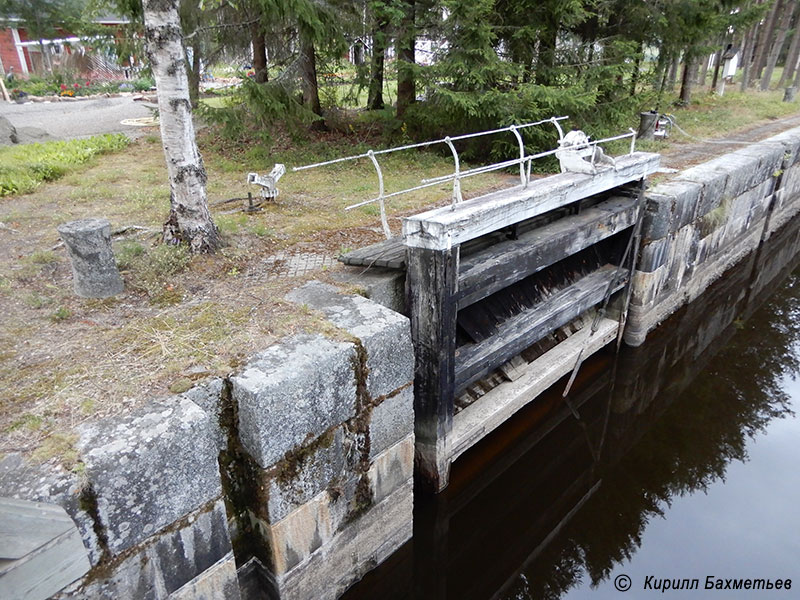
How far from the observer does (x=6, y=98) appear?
23.1 metres

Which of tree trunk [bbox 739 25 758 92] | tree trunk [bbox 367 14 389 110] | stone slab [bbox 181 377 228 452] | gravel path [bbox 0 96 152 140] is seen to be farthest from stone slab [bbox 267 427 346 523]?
tree trunk [bbox 739 25 758 92]

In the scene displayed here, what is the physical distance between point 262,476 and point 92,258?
2.64 meters

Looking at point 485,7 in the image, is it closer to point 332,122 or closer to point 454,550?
point 332,122

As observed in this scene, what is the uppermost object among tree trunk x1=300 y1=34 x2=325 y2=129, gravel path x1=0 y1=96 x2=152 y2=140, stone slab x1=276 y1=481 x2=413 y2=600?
tree trunk x1=300 y1=34 x2=325 y2=129

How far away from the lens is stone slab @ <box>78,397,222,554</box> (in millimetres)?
2691

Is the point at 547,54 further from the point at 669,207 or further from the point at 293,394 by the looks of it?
the point at 293,394

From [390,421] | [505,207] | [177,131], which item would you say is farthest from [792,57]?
[390,421]

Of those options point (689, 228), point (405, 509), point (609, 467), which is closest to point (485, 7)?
point (689, 228)

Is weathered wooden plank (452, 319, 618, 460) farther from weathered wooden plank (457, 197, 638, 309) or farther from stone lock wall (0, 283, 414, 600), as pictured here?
weathered wooden plank (457, 197, 638, 309)

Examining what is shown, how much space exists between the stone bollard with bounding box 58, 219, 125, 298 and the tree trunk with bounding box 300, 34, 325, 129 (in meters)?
6.57

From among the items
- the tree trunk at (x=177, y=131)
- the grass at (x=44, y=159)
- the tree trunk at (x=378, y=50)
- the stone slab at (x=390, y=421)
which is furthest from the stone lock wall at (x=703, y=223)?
the grass at (x=44, y=159)

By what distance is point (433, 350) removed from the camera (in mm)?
4969

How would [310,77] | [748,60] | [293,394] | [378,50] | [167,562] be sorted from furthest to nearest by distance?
[748,60]
[310,77]
[378,50]
[293,394]
[167,562]

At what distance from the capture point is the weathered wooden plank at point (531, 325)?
5.62 meters
